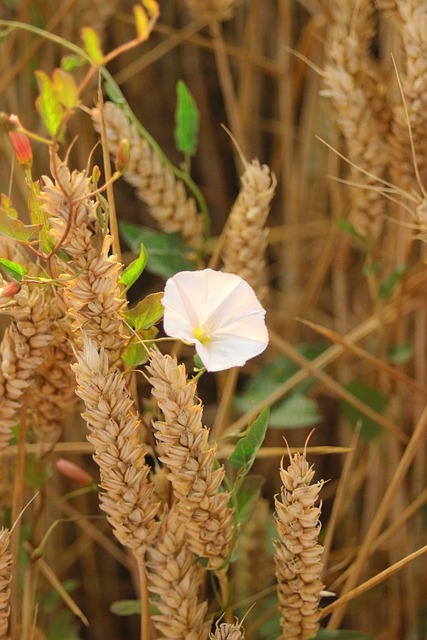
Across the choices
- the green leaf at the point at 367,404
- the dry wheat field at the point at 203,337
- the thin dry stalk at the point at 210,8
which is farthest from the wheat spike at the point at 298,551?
the thin dry stalk at the point at 210,8

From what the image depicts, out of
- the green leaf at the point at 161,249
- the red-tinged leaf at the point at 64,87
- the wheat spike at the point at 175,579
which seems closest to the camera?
the red-tinged leaf at the point at 64,87

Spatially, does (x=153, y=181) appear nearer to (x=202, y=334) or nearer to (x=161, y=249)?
(x=161, y=249)

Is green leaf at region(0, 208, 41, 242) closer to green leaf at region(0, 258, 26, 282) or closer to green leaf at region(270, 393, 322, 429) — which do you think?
green leaf at region(0, 258, 26, 282)

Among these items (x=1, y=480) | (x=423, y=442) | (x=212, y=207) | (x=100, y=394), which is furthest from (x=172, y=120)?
(x=100, y=394)

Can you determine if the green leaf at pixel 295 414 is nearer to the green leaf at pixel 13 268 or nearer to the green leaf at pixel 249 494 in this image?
the green leaf at pixel 249 494

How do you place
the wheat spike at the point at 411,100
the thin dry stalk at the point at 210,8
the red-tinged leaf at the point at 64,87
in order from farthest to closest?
the thin dry stalk at the point at 210,8
the wheat spike at the point at 411,100
the red-tinged leaf at the point at 64,87

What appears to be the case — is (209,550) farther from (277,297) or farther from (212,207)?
A: (212,207)

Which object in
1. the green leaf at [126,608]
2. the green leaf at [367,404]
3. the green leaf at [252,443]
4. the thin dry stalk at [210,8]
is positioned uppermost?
the thin dry stalk at [210,8]

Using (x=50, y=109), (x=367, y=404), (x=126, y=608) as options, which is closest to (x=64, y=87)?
(x=50, y=109)

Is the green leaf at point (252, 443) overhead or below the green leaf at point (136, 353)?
below
